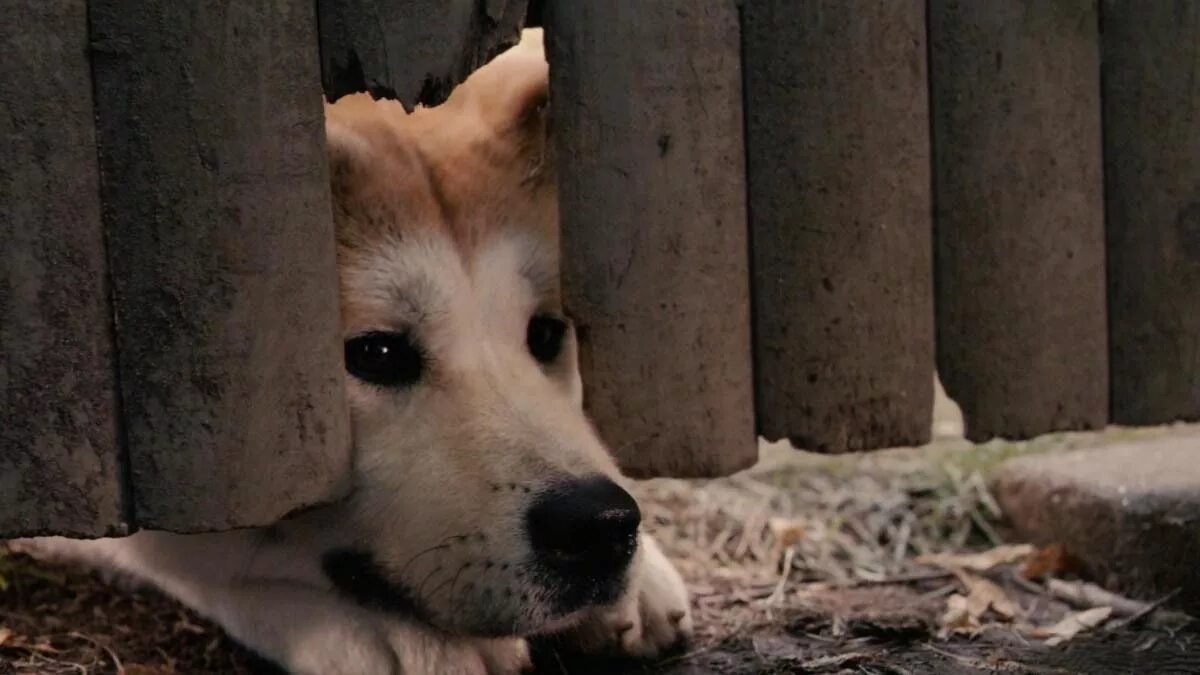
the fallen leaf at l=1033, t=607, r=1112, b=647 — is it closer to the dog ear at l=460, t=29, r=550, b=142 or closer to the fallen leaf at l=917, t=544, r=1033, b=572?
Answer: the fallen leaf at l=917, t=544, r=1033, b=572

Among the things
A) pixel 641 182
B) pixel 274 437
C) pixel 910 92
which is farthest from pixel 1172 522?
pixel 274 437

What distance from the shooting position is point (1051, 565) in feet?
10.6

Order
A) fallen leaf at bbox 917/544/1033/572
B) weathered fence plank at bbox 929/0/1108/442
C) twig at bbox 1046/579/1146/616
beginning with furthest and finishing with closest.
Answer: fallen leaf at bbox 917/544/1033/572, twig at bbox 1046/579/1146/616, weathered fence plank at bbox 929/0/1108/442

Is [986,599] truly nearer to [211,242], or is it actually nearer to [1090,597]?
[1090,597]

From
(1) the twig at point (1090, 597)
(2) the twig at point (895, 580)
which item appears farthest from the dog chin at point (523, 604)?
(1) the twig at point (1090, 597)

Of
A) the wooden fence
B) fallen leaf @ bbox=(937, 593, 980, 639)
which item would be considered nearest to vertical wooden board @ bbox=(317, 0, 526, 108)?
the wooden fence

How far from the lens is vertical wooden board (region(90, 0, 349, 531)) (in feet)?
6.68

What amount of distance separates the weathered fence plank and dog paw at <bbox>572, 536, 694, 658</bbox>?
62 centimetres

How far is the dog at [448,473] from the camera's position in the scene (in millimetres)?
2256

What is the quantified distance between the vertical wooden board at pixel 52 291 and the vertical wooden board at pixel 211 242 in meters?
0.03

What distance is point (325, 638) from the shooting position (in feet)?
7.93

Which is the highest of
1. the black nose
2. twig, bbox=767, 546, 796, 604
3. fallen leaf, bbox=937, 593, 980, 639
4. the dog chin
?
the black nose

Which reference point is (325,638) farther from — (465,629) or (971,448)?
(971,448)

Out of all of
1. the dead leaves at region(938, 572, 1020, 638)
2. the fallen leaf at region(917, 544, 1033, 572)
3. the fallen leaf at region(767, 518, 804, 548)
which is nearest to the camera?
the dead leaves at region(938, 572, 1020, 638)
